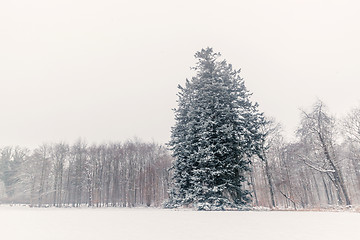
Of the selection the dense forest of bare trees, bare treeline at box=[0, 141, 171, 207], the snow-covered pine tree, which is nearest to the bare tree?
the dense forest of bare trees

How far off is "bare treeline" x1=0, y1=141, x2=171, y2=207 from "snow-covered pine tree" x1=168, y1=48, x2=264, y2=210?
70.0ft

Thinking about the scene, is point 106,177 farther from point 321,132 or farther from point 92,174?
point 321,132

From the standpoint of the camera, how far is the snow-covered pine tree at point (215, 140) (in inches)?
519

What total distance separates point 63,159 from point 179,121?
36173mm

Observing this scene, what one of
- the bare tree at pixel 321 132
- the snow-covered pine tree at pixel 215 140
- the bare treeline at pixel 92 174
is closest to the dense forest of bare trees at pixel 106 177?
the bare treeline at pixel 92 174

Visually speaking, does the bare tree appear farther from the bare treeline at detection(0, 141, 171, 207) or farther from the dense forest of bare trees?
the bare treeline at detection(0, 141, 171, 207)

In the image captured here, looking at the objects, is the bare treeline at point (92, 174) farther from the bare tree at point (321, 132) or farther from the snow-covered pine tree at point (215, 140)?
the bare tree at point (321, 132)

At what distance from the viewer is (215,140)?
45.2 ft

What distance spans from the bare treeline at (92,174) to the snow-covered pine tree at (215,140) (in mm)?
21327

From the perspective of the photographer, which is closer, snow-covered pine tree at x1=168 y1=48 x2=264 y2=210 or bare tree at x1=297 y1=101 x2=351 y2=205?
snow-covered pine tree at x1=168 y1=48 x2=264 y2=210

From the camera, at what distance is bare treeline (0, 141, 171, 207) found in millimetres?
36094

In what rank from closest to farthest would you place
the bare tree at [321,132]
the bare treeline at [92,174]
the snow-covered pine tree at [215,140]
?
the snow-covered pine tree at [215,140] → the bare tree at [321,132] → the bare treeline at [92,174]

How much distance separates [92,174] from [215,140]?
35017 mm

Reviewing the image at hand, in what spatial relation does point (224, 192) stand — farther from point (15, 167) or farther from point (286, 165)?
point (15, 167)
